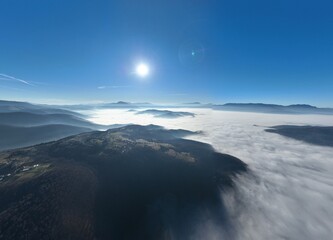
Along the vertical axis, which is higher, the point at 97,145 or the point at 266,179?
the point at 97,145

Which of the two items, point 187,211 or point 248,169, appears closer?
point 187,211

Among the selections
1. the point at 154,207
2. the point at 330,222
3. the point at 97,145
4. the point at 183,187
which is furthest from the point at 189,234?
the point at 97,145

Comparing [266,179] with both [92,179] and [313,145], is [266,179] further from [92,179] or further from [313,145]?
[313,145]

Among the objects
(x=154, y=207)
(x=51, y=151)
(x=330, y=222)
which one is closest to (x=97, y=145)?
(x=51, y=151)

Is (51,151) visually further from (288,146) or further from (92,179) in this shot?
(288,146)

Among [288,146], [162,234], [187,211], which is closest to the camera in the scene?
[162,234]

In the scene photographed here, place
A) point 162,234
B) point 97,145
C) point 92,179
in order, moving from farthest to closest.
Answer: point 97,145
point 92,179
point 162,234
